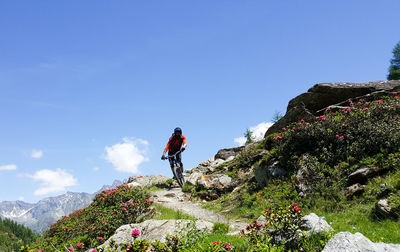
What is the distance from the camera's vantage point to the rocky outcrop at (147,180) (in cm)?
2152

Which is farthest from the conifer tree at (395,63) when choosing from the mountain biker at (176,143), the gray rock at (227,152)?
the mountain biker at (176,143)

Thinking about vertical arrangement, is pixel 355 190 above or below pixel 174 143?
below

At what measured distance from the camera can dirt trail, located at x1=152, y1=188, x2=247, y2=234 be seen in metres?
9.26

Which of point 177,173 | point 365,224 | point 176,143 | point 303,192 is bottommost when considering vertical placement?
point 365,224

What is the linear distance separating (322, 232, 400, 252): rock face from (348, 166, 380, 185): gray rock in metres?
4.79

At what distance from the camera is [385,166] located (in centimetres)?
816

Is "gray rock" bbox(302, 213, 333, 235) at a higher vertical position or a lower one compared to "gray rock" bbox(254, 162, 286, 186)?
lower

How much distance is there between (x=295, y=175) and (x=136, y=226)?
642 centimetres

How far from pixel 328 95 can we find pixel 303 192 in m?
8.84

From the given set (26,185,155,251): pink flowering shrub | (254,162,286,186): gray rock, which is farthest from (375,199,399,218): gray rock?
(26,185,155,251): pink flowering shrub

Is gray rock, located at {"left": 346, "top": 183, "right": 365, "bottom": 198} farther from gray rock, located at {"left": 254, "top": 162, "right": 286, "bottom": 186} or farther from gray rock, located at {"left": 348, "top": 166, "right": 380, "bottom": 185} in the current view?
gray rock, located at {"left": 254, "top": 162, "right": 286, "bottom": 186}

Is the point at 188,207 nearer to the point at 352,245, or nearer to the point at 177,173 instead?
the point at 177,173

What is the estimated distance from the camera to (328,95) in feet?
51.2

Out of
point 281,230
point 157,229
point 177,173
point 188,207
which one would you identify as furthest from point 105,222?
point 177,173
